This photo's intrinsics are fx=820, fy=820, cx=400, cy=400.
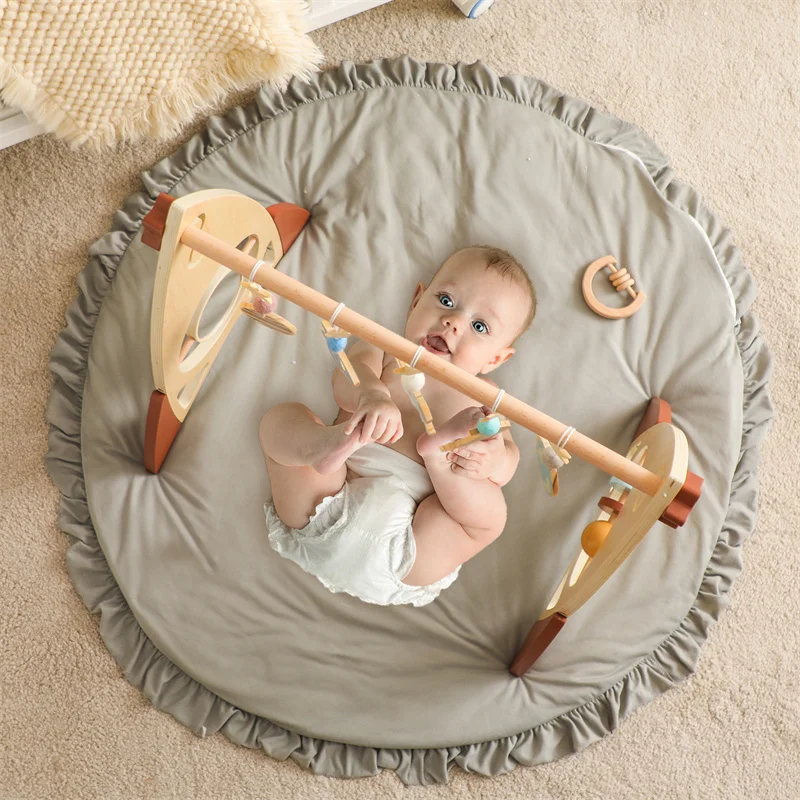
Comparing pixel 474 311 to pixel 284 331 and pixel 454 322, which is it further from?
pixel 284 331

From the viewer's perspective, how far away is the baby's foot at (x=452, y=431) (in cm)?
97

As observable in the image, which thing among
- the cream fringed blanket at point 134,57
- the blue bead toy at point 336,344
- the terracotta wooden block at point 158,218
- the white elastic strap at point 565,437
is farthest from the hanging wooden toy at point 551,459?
the cream fringed blanket at point 134,57

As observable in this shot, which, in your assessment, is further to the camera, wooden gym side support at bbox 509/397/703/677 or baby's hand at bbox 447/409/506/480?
baby's hand at bbox 447/409/506/480

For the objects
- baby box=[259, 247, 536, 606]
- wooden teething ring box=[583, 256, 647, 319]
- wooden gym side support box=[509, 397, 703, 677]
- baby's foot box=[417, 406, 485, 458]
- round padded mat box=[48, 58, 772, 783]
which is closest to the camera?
wooden gym side support box=[509, 397, 703, 677]

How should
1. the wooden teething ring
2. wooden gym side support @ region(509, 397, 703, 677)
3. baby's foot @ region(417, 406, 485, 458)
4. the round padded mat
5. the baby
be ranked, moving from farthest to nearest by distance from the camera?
1. the wooden teething ring
2. the round padded mat
3. the baby
4. baby's foot @ region(417, 406, 485, 458)
5. wooden gym side support @ region(509, 397, 703, 677)

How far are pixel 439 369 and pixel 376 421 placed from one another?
143 mm

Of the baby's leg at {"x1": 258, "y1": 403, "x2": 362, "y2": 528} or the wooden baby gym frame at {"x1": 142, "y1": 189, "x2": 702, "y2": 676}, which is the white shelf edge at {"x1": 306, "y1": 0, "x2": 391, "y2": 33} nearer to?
the wooden baby gym frame at {"x1": 142, "y1": 189, "x2": 702, "y2": 676}

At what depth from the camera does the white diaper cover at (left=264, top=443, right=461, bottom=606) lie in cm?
109

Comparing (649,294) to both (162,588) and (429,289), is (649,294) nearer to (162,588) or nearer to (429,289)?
(429,289)

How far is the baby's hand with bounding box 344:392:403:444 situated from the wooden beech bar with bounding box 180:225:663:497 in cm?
11

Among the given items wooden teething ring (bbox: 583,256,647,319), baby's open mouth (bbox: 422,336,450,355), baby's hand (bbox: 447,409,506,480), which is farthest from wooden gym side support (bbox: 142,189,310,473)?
wooden teething ring (bbox: 583,256,647,319)

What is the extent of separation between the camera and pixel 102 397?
1270mm

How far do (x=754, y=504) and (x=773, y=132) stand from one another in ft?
2.46

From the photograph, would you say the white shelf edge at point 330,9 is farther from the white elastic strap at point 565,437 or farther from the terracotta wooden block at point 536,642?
the terracotta wooden block at point 536,642
